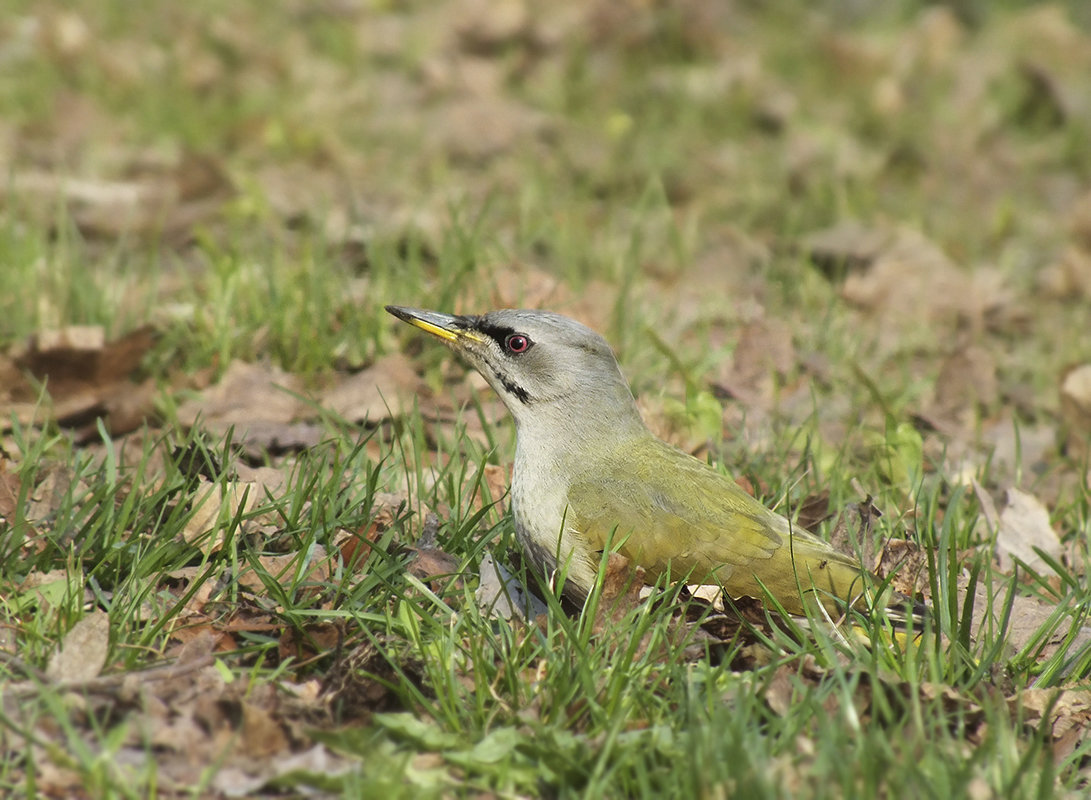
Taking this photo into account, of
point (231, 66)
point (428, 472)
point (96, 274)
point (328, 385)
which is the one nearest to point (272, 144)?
point (231, 66)

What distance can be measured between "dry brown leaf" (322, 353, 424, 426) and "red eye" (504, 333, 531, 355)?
2.63 feet

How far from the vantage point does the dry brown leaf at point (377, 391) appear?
18.0ft

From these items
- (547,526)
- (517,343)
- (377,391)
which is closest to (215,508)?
(547,526)

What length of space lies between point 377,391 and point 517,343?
1098 mm

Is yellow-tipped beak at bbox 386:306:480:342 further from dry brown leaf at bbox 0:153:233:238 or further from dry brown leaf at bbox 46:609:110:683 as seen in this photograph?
dry brown leaf at bbox 0:153:233:238

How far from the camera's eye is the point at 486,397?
19.2ft

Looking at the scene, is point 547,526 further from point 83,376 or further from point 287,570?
point 83,376

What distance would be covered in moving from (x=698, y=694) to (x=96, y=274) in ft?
13.7

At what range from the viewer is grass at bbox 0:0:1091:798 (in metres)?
3.23

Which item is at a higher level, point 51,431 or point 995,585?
point 995,585

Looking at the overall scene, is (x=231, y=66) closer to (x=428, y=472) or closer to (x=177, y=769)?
(x=428, y=472)

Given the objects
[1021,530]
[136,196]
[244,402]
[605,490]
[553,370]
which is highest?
[553,370]

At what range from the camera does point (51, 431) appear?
521cm

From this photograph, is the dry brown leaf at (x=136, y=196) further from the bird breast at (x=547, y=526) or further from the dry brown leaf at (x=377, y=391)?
the bird breast at (x=547, y=526)
